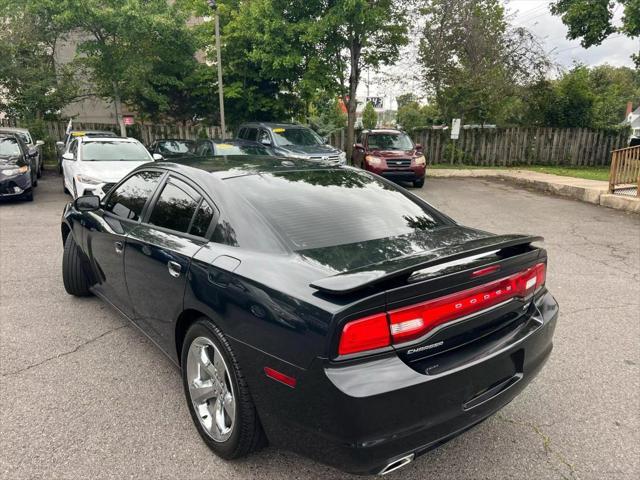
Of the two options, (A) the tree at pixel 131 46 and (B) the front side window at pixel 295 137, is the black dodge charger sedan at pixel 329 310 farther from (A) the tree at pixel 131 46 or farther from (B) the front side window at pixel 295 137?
(A) the tree at pixel 131 46

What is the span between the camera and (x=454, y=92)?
17484 mm

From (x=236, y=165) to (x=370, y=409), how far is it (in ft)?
6.67

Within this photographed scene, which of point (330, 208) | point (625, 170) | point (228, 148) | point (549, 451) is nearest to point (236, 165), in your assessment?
point (330, 208)

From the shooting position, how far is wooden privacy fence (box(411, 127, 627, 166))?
19516 millimetres

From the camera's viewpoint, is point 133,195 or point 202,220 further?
point 133,195

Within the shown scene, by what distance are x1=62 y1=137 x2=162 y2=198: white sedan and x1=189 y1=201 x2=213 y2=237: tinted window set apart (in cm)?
655

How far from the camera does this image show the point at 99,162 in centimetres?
937

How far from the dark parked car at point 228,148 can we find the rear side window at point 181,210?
25.9 ft

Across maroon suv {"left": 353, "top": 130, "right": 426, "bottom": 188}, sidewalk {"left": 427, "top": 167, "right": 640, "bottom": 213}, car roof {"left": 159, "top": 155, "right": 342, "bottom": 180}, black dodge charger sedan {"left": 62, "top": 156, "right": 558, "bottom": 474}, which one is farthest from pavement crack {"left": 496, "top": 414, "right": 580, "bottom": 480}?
maroon suv {"left": 353, "top": 130, "right": 426, "bottom": 188}

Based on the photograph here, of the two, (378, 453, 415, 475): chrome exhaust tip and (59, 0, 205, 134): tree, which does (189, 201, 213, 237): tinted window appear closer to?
(378, 453, 415, 475): chrome exhaust tip

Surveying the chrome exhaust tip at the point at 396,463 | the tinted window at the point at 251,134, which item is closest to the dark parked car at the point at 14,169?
the tinted window at the point at 251,134

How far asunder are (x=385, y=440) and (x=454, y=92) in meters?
17.7

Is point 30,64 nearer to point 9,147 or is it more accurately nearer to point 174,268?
point 9,147

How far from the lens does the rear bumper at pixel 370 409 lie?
69.9 inches
